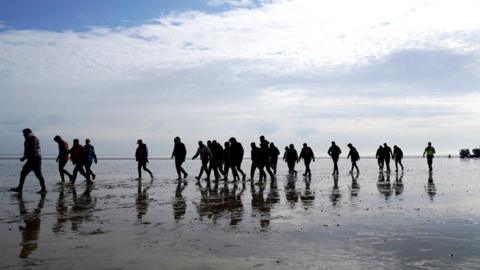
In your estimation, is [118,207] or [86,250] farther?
[118,207]

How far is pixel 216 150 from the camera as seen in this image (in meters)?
22.5

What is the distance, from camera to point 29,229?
7.99 meters

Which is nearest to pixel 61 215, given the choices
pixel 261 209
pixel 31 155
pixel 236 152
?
pixel 261 209

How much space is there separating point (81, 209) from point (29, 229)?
294 cm

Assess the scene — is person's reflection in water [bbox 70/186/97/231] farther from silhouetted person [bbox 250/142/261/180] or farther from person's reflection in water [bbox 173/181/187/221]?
silhouetted person [bbox 250/142/261/180]

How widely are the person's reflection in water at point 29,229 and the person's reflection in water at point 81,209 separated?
651mm

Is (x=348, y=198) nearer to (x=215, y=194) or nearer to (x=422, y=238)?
(x=215, y=194)

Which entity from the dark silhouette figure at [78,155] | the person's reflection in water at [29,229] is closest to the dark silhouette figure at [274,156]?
the dark silhouette figure at [78,155]

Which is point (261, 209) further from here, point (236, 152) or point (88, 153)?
point (88, 153)

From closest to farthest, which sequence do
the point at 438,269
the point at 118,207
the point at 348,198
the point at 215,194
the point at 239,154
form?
the point at 438,269
the point at 118,207
the point at 348,198
the point at 215,194
the point at 239,154

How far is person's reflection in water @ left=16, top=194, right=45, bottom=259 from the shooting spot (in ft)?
20.9

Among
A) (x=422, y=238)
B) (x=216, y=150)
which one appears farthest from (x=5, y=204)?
(x=216, y=150)

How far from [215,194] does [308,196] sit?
3.00 metres

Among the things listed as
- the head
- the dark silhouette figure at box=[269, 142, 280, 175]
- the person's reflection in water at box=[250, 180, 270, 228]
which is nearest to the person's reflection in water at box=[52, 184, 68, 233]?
the head
